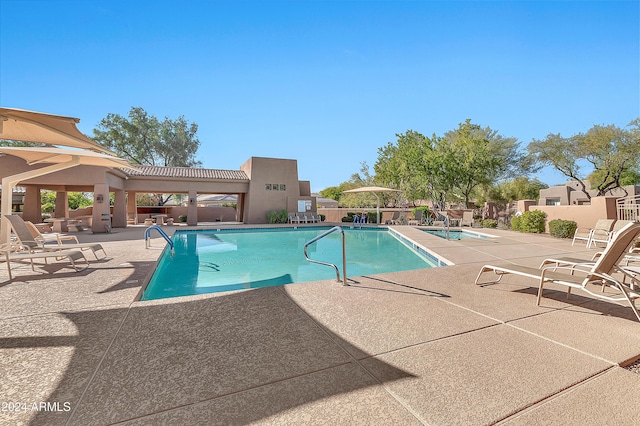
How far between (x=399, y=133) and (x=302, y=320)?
2450cm

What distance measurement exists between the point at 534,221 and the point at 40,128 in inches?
640

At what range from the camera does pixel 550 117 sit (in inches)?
1053

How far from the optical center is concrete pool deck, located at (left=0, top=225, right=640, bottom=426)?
5.42ft

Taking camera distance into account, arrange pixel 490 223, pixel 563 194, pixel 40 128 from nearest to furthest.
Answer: pixel 40 128 → pixel 490 223 → pixel 563 194

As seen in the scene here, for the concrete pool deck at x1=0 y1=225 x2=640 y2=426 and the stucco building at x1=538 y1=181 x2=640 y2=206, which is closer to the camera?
the concrete pool deck at x1=0 y1=225 x2=640 y2=426

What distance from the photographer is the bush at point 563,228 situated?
11.1 m

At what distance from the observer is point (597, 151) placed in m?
19.0

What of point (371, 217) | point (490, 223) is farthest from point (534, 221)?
point (371, 217)

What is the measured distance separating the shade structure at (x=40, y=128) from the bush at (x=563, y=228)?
14725 millimetres

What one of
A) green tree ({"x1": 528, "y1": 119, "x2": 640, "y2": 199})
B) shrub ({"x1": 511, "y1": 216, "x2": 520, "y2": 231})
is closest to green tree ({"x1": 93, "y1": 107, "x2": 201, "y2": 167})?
shrub ({"x1": 511, "y1": 216, "x2": 520, "y2": 231})

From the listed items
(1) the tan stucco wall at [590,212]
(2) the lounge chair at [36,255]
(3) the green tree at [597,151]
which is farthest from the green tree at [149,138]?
(3) the green tree at [597,151]

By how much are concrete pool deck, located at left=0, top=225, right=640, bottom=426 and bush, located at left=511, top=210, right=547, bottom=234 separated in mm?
10623

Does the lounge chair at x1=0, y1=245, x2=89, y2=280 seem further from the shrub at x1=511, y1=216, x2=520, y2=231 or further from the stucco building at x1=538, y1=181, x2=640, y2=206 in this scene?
the stucco building at x1=538, y1=181, x2=640, y2=206

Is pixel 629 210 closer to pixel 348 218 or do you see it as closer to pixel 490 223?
pixel 490 223
